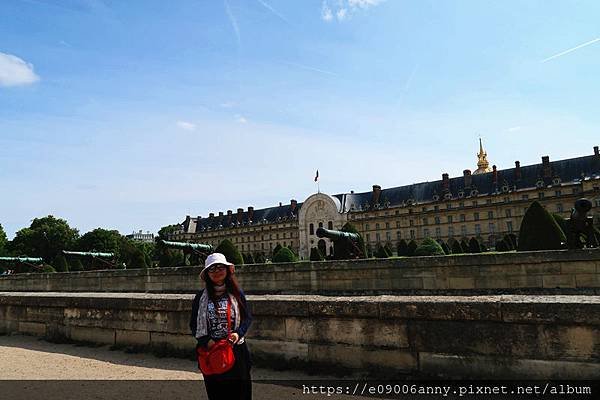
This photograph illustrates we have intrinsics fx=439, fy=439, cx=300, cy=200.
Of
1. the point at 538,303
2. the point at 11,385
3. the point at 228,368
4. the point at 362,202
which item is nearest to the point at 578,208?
the point at 538,303

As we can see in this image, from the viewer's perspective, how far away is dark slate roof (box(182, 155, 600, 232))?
65.3 meters

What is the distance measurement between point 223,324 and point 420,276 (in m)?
9.82

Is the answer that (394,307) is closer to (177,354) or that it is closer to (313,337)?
(313,337)

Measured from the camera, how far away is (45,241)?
76.1m

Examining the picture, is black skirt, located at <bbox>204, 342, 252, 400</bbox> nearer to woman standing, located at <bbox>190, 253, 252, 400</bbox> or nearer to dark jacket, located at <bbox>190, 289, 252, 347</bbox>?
woman standing, located at <bbox>190, 253, 252, 400</bbox>

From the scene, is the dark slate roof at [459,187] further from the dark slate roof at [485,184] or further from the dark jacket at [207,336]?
the dark jacket at [207,336]

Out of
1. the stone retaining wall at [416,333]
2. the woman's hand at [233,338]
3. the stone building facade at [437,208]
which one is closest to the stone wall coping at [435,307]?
the stone retaining wall at [416,333]

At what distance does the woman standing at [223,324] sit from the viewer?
10.0 feet

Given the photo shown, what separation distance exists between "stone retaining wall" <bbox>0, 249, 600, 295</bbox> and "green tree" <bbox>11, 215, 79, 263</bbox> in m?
67.6

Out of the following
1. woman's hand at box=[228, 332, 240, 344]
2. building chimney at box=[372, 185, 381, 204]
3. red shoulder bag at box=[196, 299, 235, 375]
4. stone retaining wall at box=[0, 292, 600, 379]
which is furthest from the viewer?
building chimney at box=[372, 185, 381, 204]

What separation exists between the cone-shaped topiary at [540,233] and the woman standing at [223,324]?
14571 mm

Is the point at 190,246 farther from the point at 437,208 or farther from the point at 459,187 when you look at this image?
the point at 459,187

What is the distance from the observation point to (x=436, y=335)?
13.8ft

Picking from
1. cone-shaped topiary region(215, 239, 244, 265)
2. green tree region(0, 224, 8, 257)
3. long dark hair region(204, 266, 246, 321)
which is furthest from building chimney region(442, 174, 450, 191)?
long dark hair region(204, 266, 246, 321)
